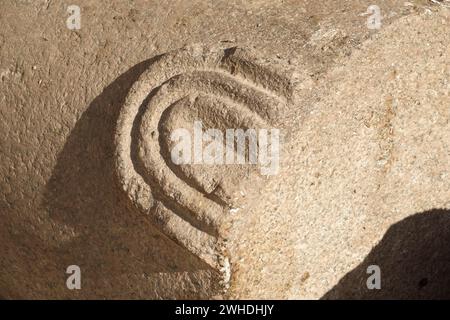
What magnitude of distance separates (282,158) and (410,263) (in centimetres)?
59

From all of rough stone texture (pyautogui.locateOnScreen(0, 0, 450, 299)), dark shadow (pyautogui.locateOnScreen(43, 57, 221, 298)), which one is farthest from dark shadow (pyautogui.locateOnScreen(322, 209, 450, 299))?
dark shadow (pyautogui.locateOnScreen(43, 57, 221, 298))

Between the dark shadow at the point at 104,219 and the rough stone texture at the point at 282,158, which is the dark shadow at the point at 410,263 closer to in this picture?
the rough stone texture at the point at 282,158

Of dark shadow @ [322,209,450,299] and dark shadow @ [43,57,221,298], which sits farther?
dark shadow @ [322,209,450,299]

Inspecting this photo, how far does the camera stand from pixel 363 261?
2168 mm

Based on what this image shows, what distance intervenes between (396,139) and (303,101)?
1.14 feet

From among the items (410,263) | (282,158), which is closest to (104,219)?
(282,158)

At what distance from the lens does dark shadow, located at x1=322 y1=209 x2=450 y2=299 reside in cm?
219

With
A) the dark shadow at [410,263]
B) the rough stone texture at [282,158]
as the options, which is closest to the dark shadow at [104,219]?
the rough stone texture at [282,158]

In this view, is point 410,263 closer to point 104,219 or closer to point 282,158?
point 282,158

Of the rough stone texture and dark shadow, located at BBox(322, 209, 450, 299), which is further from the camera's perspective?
dark shadow, located at BBox(322, 209, 450, 299)

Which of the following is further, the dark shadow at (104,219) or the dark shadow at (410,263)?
the dark shadow at (410,263)

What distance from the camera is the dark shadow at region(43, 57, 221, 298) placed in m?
2.01

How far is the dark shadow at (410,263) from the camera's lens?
2186 millimetres

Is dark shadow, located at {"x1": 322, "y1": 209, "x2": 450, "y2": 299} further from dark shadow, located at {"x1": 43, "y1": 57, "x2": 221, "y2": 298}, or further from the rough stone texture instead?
dark shadow, located at {"x1": 43, "y1": 57, "x2": 221, "y2": 298}
